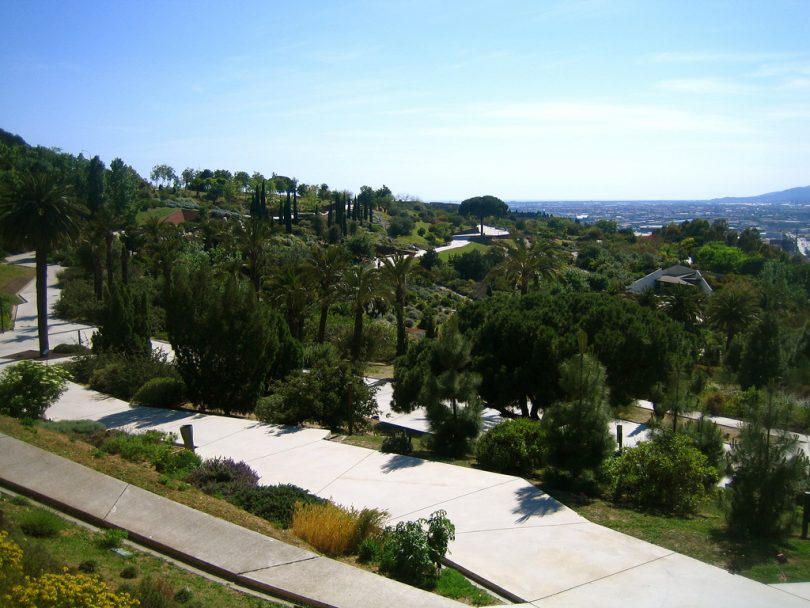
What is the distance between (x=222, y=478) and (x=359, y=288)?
70.1ft

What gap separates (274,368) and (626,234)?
12606 cm

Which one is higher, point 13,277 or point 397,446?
point 13,277

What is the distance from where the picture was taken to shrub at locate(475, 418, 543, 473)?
45.0 ft

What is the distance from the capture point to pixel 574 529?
1029 cm

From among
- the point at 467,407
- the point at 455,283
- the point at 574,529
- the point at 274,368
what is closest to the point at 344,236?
the point at 455,283

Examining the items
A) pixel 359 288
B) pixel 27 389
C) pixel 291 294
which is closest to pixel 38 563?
pixel 27 389

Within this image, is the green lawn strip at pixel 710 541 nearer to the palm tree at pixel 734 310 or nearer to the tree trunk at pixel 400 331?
the tree trunk at pixel 400 331

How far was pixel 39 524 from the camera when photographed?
25.7ft

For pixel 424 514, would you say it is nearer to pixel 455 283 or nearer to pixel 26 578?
pixel 26 578

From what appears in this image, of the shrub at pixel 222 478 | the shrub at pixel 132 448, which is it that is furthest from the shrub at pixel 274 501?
the shrub at pixel 132 448

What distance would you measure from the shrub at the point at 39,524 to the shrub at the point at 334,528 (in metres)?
2.93

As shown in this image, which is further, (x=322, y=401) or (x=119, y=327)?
(x=119, y=327)

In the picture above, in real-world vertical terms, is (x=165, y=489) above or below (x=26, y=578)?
below

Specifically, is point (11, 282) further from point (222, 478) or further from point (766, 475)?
point (766, 475)
